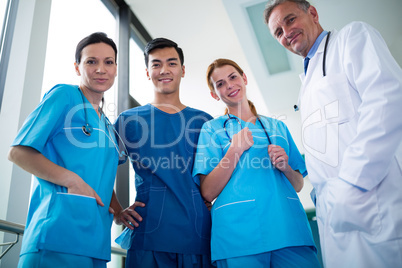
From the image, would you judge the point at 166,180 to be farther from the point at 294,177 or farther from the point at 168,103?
the point at 294,177

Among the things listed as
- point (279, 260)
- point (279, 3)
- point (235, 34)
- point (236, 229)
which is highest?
point (235, 34)

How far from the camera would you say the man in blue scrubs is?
1203 millimetres

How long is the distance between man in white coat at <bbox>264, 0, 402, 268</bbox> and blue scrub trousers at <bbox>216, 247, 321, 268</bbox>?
13 centimetres

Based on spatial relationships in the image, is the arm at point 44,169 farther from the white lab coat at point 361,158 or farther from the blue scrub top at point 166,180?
the white lab coat at point 361,158

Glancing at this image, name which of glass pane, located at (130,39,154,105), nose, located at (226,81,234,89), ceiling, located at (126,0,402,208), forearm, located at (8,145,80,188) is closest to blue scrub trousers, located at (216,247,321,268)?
forearm, located at (8,145,80,188)

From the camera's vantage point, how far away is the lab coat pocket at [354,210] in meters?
0.79

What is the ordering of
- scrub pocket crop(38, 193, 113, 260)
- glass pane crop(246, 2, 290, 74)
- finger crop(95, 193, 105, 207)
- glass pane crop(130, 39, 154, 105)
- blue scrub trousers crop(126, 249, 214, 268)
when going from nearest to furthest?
1. scrub pocket crop(38, 193, 113, 260)
2. finger crop(95, 193, 105, 207)
3. blue scrub trousers crop(126, 249, 214, 268)
4. glass pane crop(246, 2, 290, 74)
5. glass pane crop(130, 39, 154, 105)

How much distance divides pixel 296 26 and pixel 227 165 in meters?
0.63

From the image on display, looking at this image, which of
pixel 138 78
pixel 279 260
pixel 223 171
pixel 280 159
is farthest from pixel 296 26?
pixel 138 78

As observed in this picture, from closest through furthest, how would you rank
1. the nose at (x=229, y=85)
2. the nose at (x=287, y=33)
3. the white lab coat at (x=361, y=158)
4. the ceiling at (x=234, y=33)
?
the white lab coat at (x=361, y=158)
the nose at (x=287, y=33)
the nose at (x=229, y=85)
the ceiling at (x=234, y=33)

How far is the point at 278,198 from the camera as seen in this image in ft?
3.81

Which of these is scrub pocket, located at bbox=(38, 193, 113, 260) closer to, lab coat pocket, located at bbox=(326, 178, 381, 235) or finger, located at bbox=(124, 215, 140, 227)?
finger, located at bbox=(124, 215, 140, 227)

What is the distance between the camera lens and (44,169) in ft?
3.09

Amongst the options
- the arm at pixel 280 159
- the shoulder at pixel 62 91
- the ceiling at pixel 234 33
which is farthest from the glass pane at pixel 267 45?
the shoulder at pixel 62 91
